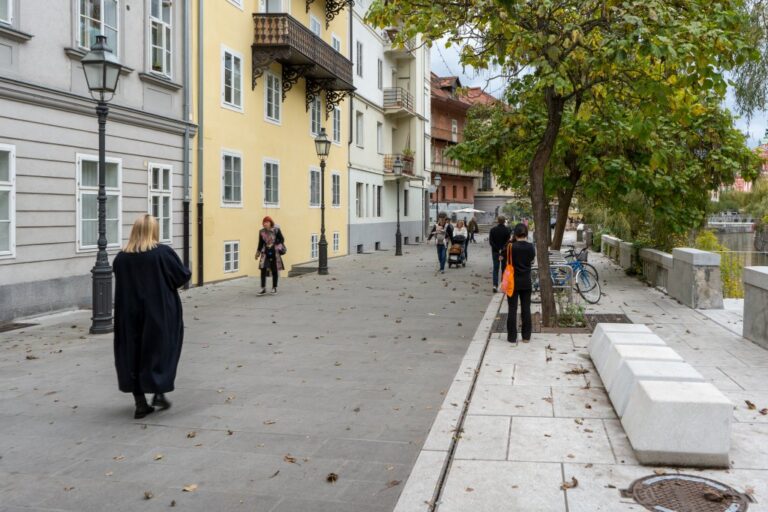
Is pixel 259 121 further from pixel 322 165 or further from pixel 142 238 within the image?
pixel 142 238

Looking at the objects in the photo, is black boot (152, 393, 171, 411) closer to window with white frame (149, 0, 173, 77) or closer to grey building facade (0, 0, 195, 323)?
grey building facade (0, 0, 195, 323)

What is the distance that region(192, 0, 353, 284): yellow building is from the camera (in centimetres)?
1833

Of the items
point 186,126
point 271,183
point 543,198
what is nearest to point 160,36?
point 186,126

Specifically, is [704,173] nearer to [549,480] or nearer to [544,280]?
[544,280]

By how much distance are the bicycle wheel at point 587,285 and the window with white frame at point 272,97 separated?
38.0ft

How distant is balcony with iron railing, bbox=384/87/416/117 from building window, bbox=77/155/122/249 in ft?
75.1

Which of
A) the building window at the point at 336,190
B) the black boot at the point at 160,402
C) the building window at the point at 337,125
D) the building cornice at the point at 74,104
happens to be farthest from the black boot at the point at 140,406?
the building window at the point at 337,125

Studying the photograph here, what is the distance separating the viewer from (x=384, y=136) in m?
37.4

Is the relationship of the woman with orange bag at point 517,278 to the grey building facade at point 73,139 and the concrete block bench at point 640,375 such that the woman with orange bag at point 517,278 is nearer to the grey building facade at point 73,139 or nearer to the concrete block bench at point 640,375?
the concrete block bench at point 640,375

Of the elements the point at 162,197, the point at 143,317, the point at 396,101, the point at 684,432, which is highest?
the point at 396,101

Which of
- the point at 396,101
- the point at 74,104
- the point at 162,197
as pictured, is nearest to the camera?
the point at 74,104

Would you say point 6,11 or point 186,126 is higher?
point 6,11

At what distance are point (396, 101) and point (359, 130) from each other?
451 centimetres

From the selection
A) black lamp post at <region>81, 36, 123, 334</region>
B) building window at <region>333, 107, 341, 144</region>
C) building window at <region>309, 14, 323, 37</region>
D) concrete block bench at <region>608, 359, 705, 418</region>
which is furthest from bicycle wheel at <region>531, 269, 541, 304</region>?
building window at <region>333, 107, 341, 144</region>
